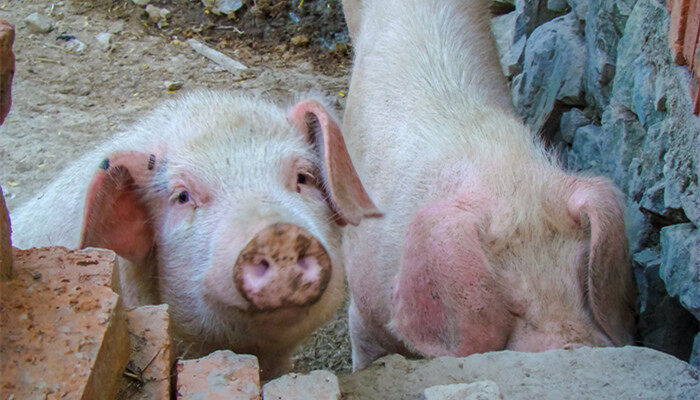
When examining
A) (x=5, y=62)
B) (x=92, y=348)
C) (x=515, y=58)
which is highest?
(x=5, y=62)

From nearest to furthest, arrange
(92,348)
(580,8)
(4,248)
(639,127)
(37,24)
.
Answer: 1. (92,348)
2. (4,248)
3. (639,127)
4. (580,8)
5. (37,24)

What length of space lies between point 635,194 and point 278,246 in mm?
1595

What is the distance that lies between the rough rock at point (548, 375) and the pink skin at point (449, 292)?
1.11ft

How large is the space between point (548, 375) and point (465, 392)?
348 mm

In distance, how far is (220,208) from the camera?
2383mm

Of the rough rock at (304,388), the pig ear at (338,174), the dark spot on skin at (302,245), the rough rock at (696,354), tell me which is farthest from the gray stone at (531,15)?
the rough rock at (304,388)

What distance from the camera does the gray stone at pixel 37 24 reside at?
624 cm

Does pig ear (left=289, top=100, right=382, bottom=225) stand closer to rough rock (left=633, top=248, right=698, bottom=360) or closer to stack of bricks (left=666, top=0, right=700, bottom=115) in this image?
rough rock (left=633, top=248, right=698, bottom=360)

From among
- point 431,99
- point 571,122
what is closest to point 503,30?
point 571,122

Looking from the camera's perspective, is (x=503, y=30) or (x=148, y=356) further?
(x=503, y=30)

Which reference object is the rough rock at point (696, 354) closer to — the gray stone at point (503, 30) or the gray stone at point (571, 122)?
the gray stone at point (571, 122)

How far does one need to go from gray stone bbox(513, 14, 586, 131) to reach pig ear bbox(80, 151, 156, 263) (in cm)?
224

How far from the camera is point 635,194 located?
2.89 m

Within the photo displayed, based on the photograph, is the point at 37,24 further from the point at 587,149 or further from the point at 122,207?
the point at 587,149
